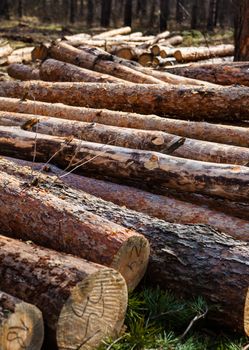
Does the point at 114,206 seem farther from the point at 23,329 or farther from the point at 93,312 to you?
the point at 23,329

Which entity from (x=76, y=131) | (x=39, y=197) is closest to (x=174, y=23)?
(x=76, y=131)

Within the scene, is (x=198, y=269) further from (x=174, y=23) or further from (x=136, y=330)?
(x=174, y=23)

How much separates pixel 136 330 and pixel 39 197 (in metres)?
1.25

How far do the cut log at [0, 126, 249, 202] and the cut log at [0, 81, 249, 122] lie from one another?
6.11ft

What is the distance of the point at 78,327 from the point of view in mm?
3336

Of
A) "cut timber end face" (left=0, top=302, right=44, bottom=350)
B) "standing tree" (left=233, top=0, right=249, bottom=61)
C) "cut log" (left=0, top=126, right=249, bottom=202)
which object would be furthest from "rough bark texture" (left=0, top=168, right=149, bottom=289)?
"standing tree" (left=233, top=0, right=249, bottom=61)

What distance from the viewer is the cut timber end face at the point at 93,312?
3.30 m

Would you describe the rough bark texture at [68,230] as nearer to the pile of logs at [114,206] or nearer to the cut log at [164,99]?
the pile of logs at [114,206]

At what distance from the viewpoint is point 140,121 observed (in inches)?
263

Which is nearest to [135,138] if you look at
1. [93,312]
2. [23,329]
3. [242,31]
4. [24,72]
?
[93,312]

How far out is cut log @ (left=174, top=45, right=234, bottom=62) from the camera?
1536 cm

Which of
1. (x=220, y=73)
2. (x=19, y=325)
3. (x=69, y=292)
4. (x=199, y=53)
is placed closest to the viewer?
(x=19, y=325)

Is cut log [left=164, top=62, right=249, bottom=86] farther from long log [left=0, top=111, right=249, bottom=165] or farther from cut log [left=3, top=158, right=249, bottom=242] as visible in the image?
cut log [left=3, top=158, right=249, bottom=242]

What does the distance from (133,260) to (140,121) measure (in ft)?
9.86
